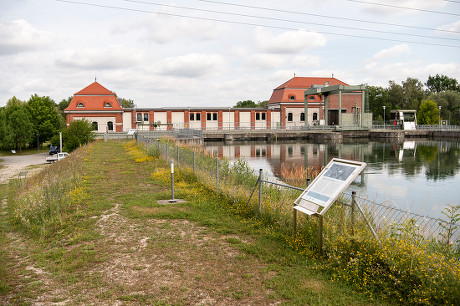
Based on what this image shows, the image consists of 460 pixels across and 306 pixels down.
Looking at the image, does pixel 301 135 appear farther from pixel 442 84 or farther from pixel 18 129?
pixel 442 84

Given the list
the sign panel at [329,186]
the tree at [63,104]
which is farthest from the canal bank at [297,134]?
the tree at [63,104]

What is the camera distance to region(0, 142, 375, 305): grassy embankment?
5.00 metres

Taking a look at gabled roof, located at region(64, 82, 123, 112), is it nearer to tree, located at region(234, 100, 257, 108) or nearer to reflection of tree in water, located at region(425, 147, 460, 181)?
reflection of tree in water, located at region(425, 147, 460, 181)

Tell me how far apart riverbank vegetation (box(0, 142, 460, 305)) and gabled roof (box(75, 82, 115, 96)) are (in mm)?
51896

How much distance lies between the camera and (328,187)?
586 cm

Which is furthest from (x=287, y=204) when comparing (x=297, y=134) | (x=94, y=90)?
(x=94, y=90)

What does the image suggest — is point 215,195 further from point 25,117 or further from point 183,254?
point 25,117

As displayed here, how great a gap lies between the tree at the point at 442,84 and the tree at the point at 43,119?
10183 cm

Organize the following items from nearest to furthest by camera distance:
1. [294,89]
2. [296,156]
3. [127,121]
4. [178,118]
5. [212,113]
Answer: [296,156] → [127,121] → [178,118] → [212,113] → [294,89]

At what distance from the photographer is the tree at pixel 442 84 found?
108944 millimetres

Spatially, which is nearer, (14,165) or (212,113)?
(14,165)

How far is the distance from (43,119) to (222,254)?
256 feet

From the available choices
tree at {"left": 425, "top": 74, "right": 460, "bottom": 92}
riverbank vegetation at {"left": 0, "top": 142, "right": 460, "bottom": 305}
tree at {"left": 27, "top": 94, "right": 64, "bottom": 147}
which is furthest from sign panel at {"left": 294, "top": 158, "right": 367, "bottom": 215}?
tree at {"left": 425, "top": 74, "right": 460, "bottom": 92}

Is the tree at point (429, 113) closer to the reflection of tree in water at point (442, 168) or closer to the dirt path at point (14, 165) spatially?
the reflection of tree in water at point (442, 168)
